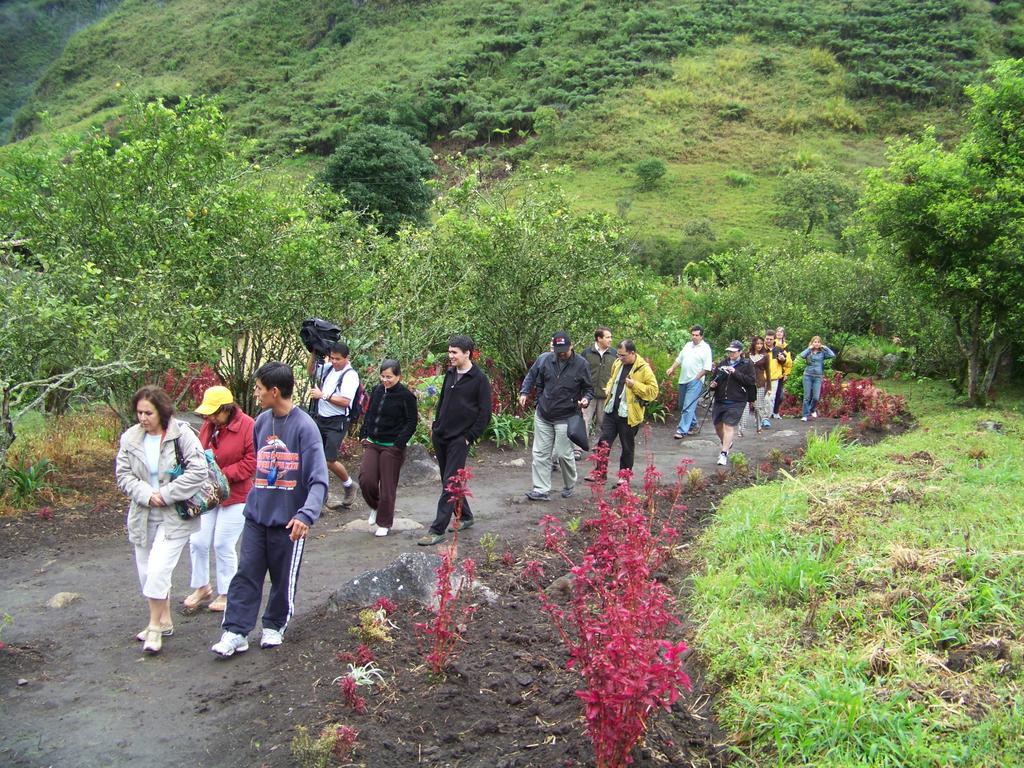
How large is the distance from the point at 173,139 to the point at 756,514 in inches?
310

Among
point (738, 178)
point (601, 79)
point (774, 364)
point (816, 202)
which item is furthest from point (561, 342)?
point (601, 79)

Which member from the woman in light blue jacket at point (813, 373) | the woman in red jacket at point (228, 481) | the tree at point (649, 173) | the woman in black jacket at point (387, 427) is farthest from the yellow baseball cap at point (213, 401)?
the tree at point (649, 173)

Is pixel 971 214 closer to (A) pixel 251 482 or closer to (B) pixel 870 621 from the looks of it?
(B) pixel 870 621

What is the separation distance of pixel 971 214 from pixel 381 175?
2670cm

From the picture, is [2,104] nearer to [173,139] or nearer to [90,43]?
[90,43]

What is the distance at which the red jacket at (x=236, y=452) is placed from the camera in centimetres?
538

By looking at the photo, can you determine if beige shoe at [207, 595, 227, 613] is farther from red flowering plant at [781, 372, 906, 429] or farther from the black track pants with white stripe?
red flowering plant at [781, 372, 906, 429]

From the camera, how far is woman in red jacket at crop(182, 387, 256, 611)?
5.38m

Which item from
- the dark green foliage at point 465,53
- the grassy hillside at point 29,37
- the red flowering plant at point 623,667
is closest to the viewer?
the red flowering plant at point 623,667

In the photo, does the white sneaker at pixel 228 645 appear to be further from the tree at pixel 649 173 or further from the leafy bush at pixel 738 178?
the leafy bush at pixel 738 178

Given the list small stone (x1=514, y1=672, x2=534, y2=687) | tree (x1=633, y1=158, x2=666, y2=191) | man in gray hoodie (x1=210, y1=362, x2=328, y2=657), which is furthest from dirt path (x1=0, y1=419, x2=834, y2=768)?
tree (x1=633, y1=158, x2=666, y2=191)

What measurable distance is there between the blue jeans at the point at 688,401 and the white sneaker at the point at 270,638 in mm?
9070

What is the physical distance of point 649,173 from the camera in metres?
53.2

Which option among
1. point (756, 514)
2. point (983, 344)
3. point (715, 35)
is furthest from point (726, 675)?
point (715, 35)
